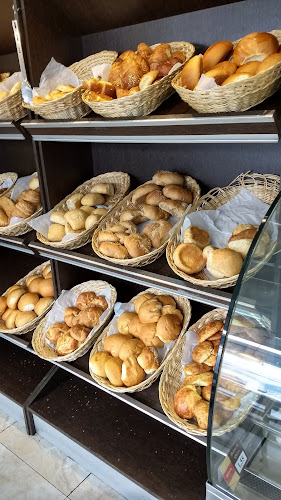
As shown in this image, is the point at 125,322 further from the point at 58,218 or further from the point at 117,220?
the point at 58,218

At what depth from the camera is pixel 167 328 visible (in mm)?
1707

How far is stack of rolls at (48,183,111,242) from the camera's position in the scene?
1853 millimetres

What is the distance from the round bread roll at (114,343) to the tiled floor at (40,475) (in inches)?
27.0

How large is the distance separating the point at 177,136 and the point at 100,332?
1.05 metres

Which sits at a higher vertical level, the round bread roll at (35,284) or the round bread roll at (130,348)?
the round bread roll at (130,348)

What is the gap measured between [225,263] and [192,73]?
24.8 inches

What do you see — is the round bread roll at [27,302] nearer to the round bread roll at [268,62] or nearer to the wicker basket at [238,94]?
the wicker basket at [238,94]

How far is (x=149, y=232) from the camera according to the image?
1678mm

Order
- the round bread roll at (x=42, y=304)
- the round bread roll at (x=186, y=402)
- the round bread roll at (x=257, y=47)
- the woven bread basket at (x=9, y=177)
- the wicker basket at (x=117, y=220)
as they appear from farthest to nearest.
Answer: the woven bread basket at (x=9, y=177) < the round bread roll at (x=42, y=304) < the wicker basket at (x=117, y=220) < the round bread roll at (x=186, y=402) < the round bread roll at (x=257, y=47)

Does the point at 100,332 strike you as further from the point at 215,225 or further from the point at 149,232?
the point at 215,225

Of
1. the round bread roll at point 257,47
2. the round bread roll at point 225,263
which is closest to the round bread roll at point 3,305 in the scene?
the round bread roll at point 225,263

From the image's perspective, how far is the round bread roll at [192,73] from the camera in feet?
4.18

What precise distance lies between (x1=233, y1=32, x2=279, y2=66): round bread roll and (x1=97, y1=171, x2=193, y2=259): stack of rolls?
2.00 feet

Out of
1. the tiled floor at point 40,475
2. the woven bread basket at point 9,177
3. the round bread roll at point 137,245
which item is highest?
the round bread roll at point 137,245
